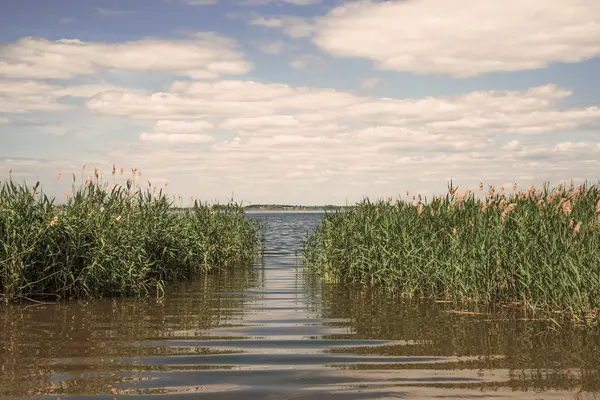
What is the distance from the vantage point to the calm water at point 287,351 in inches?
254

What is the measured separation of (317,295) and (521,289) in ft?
15.6

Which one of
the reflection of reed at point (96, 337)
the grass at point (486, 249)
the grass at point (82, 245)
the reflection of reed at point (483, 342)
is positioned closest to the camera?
the reflection of reed at point (96, 337)

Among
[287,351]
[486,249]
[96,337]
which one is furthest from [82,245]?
[486,249]

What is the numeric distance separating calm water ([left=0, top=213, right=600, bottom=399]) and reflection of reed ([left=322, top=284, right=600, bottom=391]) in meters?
0.02

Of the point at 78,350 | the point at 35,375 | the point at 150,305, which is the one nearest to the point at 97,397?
the point at 35,375

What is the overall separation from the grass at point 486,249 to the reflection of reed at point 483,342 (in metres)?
0.59

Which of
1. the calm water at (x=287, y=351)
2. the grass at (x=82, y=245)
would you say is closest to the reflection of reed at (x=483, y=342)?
the calm water at (x=287, y=351)

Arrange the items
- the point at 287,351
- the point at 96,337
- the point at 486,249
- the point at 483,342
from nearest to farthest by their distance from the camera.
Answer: the point at 287,351
the point at 483,342
the point at 96,337
the point at 486,249

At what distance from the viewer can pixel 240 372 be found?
7.08 m

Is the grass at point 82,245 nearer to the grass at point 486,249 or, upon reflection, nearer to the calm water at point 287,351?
the calm water at point 287,351

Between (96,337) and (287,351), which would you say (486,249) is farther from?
(96,337)

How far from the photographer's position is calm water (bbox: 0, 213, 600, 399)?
645 centimetres

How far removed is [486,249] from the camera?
1181 centimetres

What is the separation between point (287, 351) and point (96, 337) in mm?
3095
